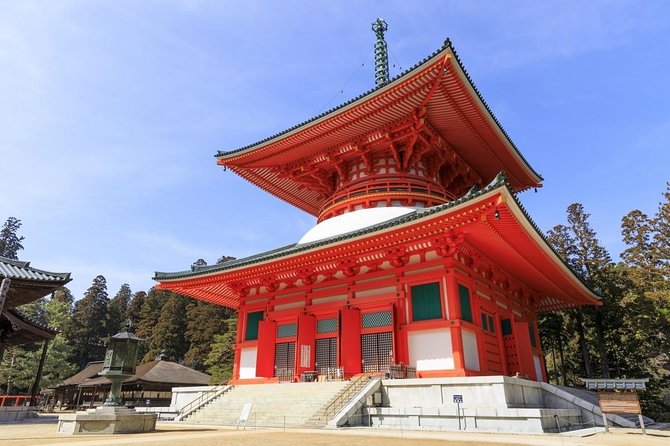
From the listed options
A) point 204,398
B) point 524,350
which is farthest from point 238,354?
point 524,350

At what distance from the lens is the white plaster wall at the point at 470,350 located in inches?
577

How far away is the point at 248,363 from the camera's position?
1978cm

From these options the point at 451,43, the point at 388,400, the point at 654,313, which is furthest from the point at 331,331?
the point at 654,313

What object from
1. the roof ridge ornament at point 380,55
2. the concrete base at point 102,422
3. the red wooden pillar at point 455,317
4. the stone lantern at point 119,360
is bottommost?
the concrete base at point 102,422

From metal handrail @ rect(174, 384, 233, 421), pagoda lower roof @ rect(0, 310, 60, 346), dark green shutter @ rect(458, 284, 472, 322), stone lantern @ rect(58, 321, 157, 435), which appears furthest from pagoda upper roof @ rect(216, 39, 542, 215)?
pagoda lower roof @ rect(0, 310, 60, 346)

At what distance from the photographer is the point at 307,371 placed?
17.3 meters

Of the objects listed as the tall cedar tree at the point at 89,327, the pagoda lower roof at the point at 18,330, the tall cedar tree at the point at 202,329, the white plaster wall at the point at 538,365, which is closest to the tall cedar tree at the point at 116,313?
the tall cedar tree at the point at 89,327

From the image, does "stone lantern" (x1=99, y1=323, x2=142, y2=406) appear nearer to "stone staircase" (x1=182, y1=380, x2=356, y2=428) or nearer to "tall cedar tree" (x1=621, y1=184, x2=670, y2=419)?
"stone staircase" (x1=182, y1=380, x2=356, y2=428)

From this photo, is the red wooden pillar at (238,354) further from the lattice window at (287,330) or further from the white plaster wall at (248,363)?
the lattice window at (287,330)

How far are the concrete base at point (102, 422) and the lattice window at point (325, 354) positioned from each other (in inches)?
293

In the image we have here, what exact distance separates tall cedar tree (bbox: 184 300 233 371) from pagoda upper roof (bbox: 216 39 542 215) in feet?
142

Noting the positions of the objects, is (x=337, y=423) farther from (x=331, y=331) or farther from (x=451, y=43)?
(x=451, y=43)

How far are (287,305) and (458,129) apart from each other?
11463 millimetres

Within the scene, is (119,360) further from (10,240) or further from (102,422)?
(10,240)
